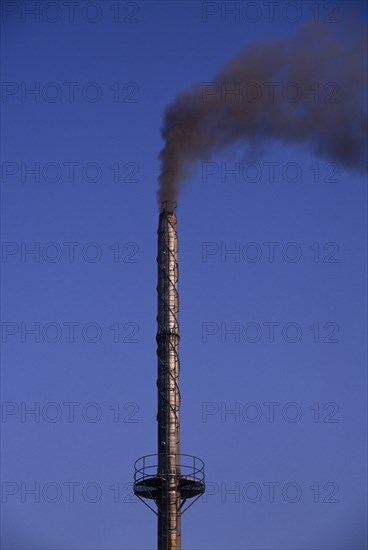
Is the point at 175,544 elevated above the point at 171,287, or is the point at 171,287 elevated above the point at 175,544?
the point at 171,287

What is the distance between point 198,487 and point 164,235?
998 centimetres

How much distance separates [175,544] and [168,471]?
2637 millimetres

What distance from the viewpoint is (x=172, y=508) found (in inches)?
1577

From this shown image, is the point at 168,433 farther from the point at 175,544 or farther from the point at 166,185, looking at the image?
the point at 166,185

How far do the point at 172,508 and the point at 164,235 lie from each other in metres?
10.7

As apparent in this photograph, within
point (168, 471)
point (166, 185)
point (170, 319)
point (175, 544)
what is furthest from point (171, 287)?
point (175, 544)

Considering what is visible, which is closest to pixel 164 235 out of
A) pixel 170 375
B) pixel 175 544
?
pixel 170 375

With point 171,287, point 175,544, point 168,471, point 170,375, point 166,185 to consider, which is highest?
point 166,185

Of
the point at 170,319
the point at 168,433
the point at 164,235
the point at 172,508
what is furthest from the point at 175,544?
the point at 164,235

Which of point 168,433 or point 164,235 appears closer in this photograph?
point 168,433

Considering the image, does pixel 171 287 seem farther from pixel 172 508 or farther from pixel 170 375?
pixel 172 508

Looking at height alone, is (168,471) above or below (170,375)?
below

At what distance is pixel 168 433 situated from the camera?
40.7 m

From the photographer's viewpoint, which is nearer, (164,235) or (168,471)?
(168,471)
